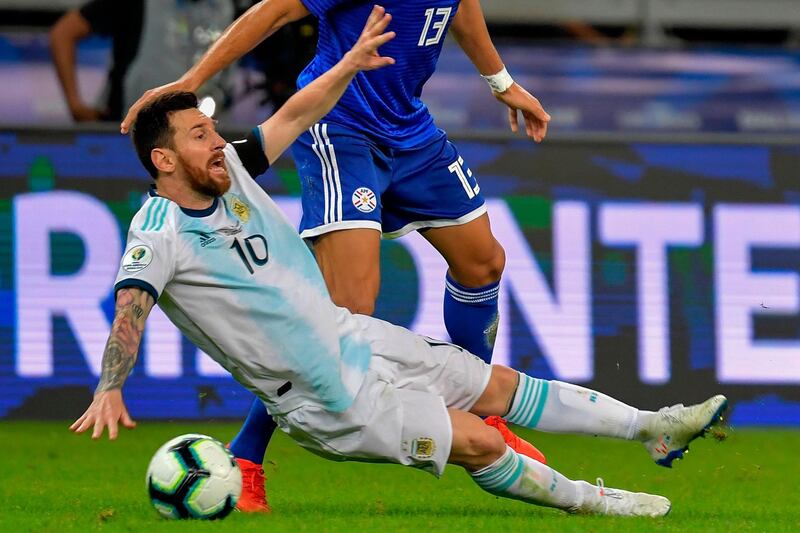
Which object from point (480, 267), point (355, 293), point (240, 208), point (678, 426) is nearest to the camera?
point (240, 208)

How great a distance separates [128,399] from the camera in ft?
30.6

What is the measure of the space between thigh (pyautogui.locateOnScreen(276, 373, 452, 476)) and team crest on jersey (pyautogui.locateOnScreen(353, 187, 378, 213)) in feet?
3.93

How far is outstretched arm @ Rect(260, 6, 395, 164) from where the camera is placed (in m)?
5.44

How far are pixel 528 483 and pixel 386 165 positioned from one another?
178cm

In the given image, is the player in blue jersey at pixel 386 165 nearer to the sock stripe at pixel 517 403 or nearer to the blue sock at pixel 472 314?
the blue sock at pixel 472 314

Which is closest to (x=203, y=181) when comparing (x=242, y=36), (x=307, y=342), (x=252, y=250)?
(x=252, y=250)

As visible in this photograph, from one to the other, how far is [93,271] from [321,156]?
11.0 ft

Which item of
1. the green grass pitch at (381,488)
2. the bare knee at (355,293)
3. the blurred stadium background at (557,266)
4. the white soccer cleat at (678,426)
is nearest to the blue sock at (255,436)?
the green grass pitch at (381,488)

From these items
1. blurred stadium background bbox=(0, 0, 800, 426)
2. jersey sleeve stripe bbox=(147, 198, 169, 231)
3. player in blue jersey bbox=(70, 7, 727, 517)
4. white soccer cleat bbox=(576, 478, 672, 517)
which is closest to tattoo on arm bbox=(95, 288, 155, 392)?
player in blue jersey bbox=(70, 7, 727, 517)

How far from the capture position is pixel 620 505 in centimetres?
549

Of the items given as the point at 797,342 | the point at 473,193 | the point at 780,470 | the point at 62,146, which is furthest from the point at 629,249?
the point at 62,146

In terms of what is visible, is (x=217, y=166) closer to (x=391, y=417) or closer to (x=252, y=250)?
(x=252, y=250)

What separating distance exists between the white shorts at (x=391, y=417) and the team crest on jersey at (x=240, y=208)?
0.64m

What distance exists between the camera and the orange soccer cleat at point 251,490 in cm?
577
